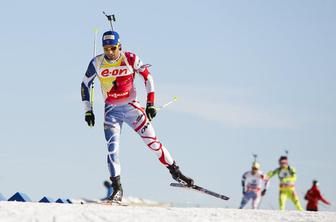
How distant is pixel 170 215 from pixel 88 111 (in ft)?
9.61

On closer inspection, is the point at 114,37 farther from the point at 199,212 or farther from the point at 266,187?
the point at 266,187

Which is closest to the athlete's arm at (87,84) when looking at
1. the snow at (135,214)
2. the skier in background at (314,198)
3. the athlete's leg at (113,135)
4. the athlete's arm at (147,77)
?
the athlete's leg at (113,135)

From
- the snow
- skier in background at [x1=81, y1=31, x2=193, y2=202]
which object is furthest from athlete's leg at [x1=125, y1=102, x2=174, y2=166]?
the snow

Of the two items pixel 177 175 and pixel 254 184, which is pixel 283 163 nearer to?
pixel 254 184

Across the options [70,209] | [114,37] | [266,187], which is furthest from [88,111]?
[266,187]

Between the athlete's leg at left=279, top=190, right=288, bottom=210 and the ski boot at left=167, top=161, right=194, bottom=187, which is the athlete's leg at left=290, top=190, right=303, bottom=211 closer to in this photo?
the athlete's leg at left=279, top=190, right=288, bottom=210

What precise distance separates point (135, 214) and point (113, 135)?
236 centimetres

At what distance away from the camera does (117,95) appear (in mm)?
10117

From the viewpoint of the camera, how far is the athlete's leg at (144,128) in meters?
10.2

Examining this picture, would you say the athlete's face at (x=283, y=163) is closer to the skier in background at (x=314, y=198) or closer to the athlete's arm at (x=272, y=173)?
the athlete's arm at (x=272, y=173)

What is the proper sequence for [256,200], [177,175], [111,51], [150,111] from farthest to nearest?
[256,200]
[177,175]
[150,111]
[111,51]

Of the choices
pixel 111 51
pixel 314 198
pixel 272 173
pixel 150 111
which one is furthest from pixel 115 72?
pixel 314 198

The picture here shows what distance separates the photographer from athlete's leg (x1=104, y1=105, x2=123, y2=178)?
992 cm

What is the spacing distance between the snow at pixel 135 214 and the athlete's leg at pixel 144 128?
196 centimetres
